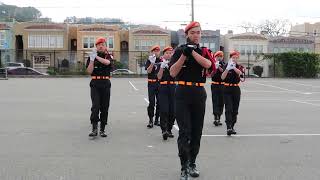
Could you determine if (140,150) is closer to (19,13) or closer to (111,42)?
(111,42)

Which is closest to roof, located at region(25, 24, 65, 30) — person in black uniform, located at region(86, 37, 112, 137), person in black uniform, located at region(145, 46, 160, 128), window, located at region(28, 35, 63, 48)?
window, located at region(28, 35, 63, 48)

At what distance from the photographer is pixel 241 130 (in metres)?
11.3

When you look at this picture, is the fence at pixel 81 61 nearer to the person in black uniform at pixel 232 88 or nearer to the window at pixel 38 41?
the window at pixel 38 41

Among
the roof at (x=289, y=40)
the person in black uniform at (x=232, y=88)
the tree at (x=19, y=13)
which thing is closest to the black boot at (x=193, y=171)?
the person in black uniform at (x=232, y=88)

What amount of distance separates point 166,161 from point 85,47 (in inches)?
2721

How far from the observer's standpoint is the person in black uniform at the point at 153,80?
10.8 metres

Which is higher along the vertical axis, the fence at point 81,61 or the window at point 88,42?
the window at point 88,42

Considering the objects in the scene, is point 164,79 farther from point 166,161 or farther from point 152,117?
point 166,161

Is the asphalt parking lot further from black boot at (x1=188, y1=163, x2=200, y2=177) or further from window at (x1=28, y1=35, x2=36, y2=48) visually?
window at (x1=28, y1=35, x2=36, y2=48)

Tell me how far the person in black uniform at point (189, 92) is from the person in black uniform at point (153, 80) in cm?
416

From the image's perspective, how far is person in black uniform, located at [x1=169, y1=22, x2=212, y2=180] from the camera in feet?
21.3

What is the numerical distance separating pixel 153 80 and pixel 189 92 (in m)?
4.67

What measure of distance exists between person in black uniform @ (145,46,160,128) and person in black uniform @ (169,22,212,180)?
4159 millimetres

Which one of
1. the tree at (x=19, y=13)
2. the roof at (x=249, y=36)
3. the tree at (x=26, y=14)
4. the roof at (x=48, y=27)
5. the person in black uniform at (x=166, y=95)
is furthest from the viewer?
the tree at (x=26, y=14)
